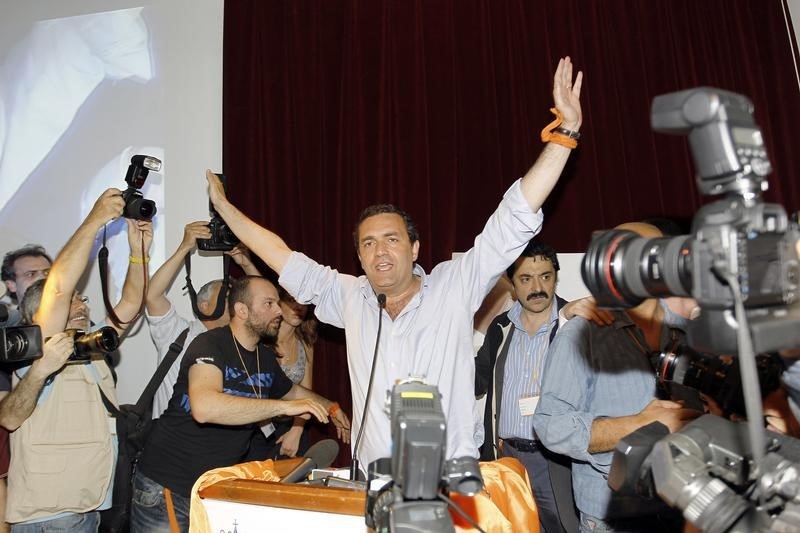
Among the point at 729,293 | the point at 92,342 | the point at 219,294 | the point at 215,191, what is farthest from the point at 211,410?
the point at 729,293

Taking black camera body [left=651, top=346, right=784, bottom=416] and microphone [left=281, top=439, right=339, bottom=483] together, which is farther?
microphone [left=281, top=439, right=339, bottom=483]

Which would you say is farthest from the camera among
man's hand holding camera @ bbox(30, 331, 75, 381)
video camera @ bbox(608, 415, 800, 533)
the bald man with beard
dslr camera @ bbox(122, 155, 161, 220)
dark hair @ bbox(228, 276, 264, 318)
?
dslr camera @ bbox(122, 155, 161, 220)

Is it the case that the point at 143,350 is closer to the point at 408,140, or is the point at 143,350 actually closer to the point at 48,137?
the point at 48,137

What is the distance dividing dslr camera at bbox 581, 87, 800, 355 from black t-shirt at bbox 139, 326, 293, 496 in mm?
1859

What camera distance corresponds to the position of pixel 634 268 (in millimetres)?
1214

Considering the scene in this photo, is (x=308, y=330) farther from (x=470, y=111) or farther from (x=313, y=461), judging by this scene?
(x=313, y=461)

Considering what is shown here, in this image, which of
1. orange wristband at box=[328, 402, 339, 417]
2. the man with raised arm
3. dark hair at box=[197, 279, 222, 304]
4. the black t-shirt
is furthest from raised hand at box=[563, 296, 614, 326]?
dark hair at box=[197, 279, 222, 304]

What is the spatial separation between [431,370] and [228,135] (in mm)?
2074

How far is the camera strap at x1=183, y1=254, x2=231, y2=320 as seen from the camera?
3.26 m

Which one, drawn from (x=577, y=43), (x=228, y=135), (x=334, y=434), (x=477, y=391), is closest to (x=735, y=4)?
(x=577, y=43)

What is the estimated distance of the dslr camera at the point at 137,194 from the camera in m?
2.93

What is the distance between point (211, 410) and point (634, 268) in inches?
66.0

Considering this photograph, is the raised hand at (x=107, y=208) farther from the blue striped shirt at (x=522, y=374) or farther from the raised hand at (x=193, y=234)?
the blue striped shirt at (x=522, y=374)

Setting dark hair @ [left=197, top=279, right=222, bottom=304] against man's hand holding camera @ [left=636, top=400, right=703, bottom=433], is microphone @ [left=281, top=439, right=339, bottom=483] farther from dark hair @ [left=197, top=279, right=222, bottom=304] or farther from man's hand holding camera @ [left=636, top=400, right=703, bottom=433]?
dark hair @ [left=197, top=279, right=222, bottom=304]
